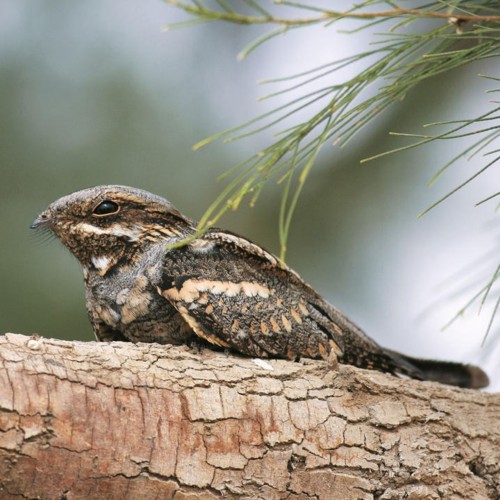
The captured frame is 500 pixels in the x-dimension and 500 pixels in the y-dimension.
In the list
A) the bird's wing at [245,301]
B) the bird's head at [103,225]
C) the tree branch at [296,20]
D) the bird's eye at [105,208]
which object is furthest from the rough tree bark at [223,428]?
the tree branch at [296,20]

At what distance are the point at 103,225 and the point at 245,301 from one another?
68cm

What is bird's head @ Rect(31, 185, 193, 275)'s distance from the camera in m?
3.21

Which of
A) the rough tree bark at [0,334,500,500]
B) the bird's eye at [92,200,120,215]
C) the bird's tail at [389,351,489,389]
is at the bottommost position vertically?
the rough tree bark at [0,334,500,500]

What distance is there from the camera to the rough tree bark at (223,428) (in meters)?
2.34

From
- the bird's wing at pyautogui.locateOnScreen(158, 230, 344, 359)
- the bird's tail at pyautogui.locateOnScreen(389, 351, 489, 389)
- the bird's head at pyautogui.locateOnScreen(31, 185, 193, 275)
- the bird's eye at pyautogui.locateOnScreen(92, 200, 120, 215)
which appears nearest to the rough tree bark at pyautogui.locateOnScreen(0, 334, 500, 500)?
the bird's wing at pyautogui.locateOnScreen(158, 230, 344, 359)

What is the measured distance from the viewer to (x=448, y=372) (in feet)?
11.5

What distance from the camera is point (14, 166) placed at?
500 cm

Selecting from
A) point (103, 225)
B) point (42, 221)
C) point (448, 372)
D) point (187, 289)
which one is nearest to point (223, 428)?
point (187, 289)

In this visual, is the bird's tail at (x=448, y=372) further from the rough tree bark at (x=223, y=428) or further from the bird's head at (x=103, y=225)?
the bird's head at (x=103, y=225)

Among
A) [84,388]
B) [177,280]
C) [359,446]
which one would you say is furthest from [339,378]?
[84,388]

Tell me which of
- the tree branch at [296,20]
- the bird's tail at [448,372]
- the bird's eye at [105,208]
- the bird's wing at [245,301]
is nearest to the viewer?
the tree branch at [296,20]

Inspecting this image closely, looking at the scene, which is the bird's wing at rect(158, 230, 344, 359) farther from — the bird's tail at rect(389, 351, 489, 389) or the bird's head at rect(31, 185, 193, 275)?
the bird's tail at rect(389, 351, 489, 389)

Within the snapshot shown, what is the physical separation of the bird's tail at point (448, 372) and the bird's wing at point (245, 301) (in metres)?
0.50

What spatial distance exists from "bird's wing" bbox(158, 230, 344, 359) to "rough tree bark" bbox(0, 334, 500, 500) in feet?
0.37
